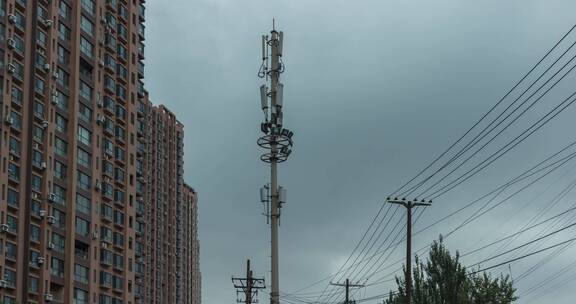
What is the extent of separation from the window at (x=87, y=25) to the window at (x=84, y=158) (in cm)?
1213

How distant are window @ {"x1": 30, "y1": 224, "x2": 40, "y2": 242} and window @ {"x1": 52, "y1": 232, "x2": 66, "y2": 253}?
243 centimetres

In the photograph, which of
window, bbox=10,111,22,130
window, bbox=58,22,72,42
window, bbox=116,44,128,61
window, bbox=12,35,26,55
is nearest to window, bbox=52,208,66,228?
window, bbox=10,111,22,130

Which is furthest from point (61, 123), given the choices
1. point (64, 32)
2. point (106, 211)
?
point (106, 211)

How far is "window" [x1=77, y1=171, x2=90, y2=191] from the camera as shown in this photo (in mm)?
89812

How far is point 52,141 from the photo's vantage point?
85688 mm

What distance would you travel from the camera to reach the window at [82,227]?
88.8m

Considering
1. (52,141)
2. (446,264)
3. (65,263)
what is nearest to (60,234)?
(65,263)


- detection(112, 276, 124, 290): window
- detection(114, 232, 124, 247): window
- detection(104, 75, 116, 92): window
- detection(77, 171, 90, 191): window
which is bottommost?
detection(112, 276, 124, 290): window

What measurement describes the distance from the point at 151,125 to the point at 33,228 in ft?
240

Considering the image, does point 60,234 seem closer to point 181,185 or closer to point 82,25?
point 82,25

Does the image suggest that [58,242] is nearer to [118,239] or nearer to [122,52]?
[118,239]

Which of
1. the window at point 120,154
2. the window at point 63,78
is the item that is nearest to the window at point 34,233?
the window at point 63,78

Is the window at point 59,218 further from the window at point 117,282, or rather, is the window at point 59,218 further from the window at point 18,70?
the window at point 18,70

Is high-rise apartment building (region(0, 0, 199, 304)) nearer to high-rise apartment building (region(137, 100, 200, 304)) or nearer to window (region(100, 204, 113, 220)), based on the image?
window (region(100, 204, 113, 220))
